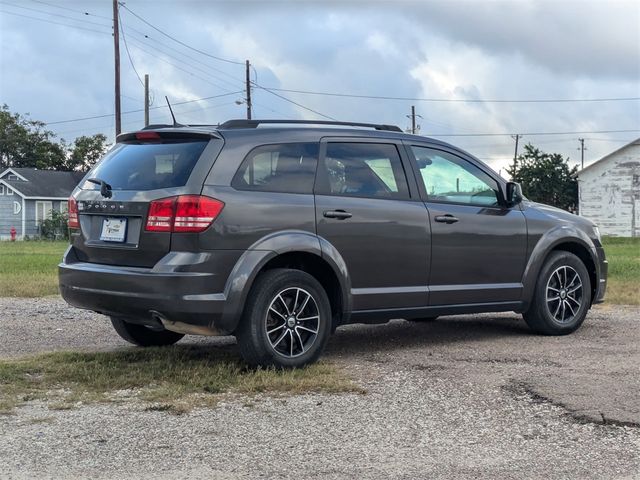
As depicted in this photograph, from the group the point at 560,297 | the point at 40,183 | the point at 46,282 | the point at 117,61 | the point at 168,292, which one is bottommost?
the point at 46,282

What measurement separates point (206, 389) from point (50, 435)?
49.1 inches

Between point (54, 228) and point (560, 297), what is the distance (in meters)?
52.1

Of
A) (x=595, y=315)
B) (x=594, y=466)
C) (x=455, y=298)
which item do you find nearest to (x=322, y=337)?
(x=455, y=298)

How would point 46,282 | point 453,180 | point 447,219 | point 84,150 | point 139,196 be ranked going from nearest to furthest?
point 139,196 → point 447,219 → point 453,180 → point 46,282 → point 84,150

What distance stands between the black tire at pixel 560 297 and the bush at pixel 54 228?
5082cm

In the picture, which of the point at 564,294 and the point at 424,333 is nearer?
the point at 564,294

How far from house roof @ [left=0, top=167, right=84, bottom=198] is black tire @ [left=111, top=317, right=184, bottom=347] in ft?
184

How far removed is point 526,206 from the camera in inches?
313

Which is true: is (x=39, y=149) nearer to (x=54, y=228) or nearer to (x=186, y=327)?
(x=54, y=228)

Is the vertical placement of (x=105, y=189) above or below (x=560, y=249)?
above

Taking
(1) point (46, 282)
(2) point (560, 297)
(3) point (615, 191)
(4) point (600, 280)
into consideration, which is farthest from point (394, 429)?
(3) point (615, 191)

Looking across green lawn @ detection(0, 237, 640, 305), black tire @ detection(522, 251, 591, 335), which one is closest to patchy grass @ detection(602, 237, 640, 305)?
green lawn @ detection(0, 237, 640, 305)

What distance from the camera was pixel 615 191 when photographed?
5409cm

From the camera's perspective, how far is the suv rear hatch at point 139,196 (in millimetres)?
5941
